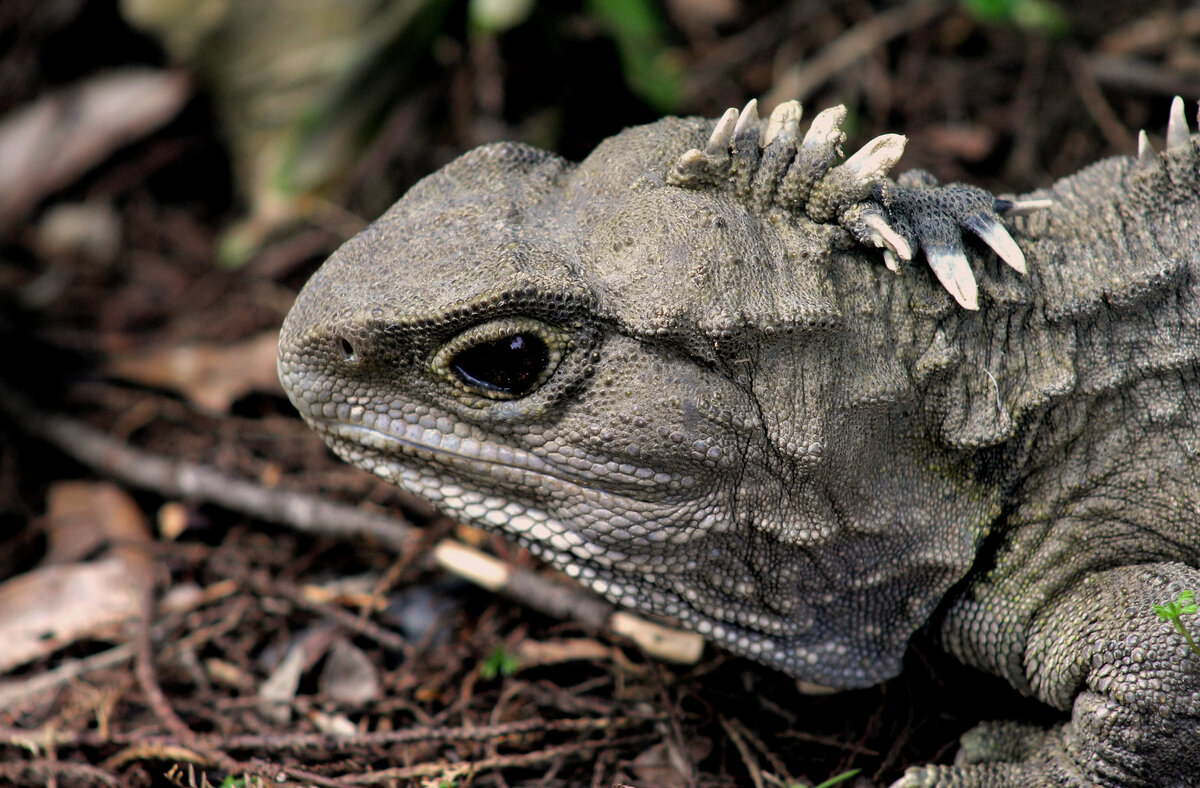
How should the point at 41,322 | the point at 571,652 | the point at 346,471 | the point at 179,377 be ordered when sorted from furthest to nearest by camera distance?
1. the point at 41,322
2. the point at 179,377
3. the point at 346,471
4. the point at 571,652

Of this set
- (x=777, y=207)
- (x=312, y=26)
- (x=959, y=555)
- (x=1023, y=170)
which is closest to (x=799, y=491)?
(x=959, y=555)

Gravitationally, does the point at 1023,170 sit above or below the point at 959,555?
above

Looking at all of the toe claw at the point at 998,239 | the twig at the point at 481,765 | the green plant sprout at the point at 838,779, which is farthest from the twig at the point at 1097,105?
the twig at the point at 481,765

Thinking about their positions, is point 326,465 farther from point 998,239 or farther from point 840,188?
point 998,239

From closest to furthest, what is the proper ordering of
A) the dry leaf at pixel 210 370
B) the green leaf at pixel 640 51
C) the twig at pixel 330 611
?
the twig at pixel 330 611 → the dry leaf at pixel 210 370 → the green leaf at pixel 640 51

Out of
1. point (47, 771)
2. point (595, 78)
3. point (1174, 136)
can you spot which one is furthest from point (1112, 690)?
point (595, 78)

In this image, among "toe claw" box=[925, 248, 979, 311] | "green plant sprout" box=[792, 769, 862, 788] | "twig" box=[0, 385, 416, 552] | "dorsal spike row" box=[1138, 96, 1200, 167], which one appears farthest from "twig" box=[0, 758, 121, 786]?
"dorsal spike row" box=[1138, 96, 1200, 167]

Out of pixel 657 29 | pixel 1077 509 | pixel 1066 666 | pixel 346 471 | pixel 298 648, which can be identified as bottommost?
pixel 298 648

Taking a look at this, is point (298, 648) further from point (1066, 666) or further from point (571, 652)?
point (1066, 666)

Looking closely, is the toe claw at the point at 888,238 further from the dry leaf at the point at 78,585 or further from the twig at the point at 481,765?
the dry leaf at the point at 78,585
